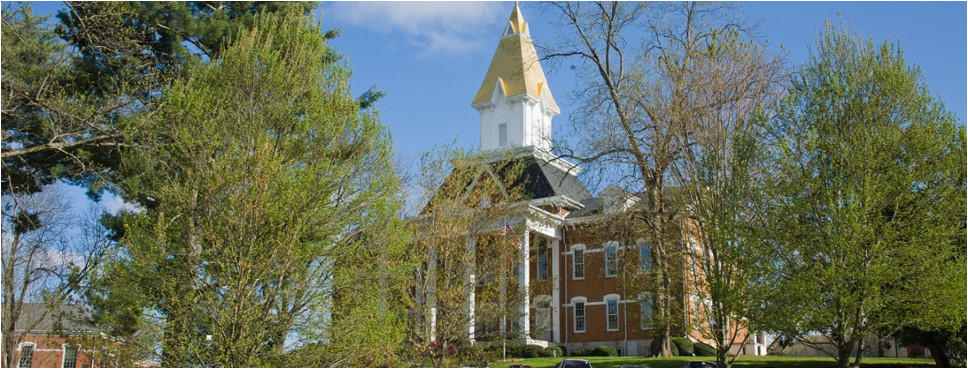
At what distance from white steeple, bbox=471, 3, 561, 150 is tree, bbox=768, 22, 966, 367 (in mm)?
26407

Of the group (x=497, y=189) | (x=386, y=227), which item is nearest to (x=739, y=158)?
(x=386, y=227)

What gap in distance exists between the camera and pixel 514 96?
46469 millimetres

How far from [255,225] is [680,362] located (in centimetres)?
1694

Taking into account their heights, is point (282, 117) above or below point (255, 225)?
above

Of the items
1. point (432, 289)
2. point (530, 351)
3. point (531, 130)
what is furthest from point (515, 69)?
point (432, 289)

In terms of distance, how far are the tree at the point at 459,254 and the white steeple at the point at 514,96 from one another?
16.3 m

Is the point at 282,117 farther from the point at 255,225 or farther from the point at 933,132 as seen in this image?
the point at 933,132

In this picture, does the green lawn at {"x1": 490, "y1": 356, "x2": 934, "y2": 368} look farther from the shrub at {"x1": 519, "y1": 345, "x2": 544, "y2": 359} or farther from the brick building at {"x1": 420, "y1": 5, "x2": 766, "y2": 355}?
the brick building at {"x1": 420, "y1": 5, "x2": 766, "y2": 355}

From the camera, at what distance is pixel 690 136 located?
81.6ft

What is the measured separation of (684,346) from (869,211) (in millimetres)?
15995

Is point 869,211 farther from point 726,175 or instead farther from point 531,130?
point 531,130

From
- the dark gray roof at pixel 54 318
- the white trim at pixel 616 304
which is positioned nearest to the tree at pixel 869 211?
the dark gray roof at pixel 54 318

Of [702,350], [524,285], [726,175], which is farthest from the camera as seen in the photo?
[524,285]

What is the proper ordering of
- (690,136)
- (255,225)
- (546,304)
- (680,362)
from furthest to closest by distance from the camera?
1. (546,304)
2. (680,362)
3. (690,136)
4. (255,225)
